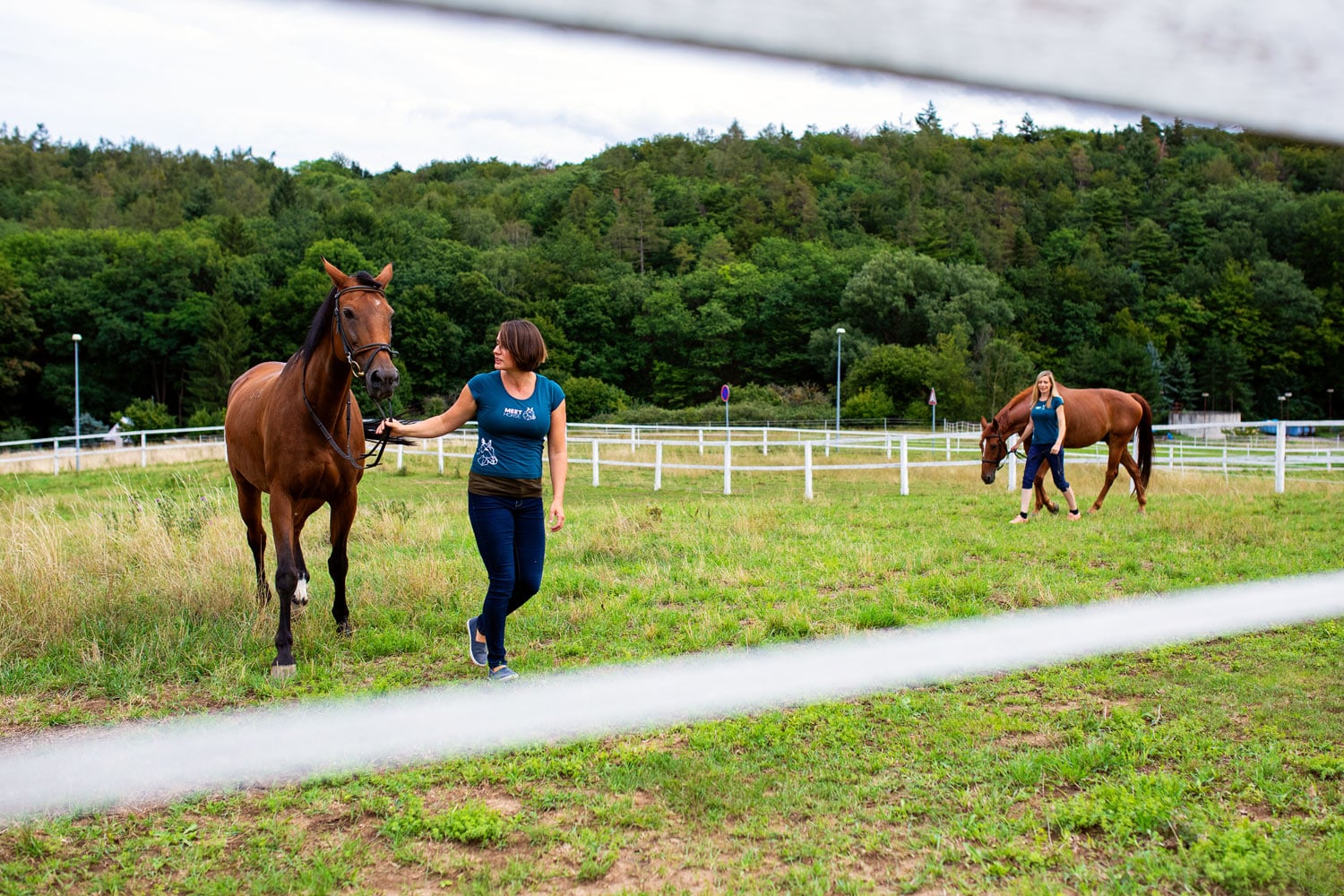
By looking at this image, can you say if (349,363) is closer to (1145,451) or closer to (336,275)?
(336,275)

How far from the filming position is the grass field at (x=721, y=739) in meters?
2.78

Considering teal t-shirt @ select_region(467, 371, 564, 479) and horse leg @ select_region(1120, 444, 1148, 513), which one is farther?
horse leg @ select_region(1120, 444, 1148, 513)

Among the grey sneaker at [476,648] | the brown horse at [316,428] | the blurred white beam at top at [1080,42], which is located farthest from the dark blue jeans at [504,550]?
the blurred white beam at top at [1080,42]

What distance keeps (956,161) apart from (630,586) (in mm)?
5762

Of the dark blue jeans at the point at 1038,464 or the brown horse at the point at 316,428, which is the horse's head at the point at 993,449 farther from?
the brown horse at the point at 316,428

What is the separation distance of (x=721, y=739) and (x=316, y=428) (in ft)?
10.4

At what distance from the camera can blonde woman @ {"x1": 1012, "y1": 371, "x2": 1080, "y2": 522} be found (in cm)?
1078

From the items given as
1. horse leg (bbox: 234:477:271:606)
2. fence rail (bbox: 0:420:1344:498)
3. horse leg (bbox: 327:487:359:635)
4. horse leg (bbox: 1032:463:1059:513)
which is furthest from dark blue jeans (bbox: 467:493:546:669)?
fence rail (bbox: 0:420:1344:498)

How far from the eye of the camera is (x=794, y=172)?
6.22 ft

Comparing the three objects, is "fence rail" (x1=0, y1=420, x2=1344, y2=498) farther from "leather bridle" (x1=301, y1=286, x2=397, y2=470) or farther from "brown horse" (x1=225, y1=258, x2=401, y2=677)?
"leather bridle" (x1=301, y1=286, x2=397, y2=470)

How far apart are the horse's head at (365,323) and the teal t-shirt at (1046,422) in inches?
331

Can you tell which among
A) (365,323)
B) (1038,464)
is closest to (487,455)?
(365,323)

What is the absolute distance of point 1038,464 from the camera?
10891mm

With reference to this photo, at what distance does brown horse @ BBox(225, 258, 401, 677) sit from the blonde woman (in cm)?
788
